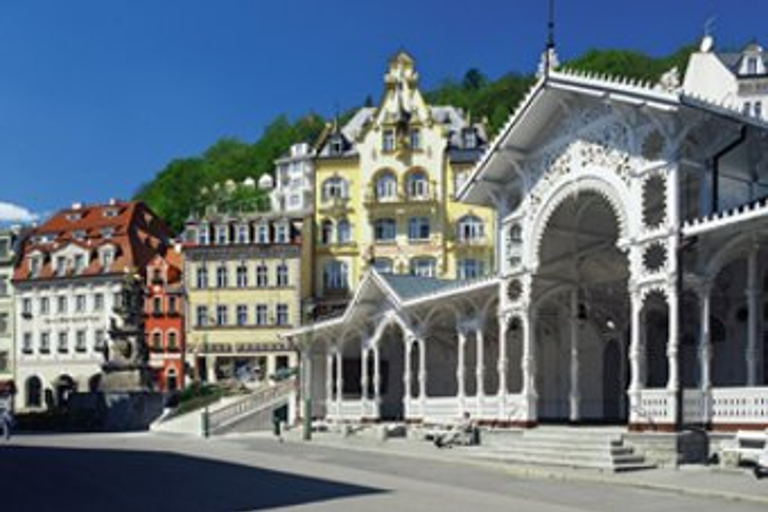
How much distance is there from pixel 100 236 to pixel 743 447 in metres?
59.4

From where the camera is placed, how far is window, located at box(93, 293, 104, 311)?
70188 mm

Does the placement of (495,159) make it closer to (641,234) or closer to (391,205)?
(641,234)

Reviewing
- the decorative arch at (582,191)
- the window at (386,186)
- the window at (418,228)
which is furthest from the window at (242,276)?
the decorative arch at (582,191)

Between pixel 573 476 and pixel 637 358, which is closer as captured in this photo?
pixel 573 476

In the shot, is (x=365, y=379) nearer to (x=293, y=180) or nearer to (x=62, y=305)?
(x=62, y=305)

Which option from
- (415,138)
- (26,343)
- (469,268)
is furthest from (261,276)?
(26,343)

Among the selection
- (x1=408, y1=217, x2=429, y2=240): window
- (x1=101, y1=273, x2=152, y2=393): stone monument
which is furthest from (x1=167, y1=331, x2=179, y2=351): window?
(x1=408, y1=217, x2=429, y2=240): window

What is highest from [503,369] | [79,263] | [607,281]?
[79,263]

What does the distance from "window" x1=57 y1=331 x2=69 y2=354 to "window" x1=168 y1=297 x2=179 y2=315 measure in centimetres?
939

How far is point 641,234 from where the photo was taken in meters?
22.7

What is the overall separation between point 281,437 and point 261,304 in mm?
26434

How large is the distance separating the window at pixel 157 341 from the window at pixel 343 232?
13390mm

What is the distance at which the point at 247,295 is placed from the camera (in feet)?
211

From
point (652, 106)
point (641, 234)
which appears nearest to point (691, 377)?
point (641, 234)
